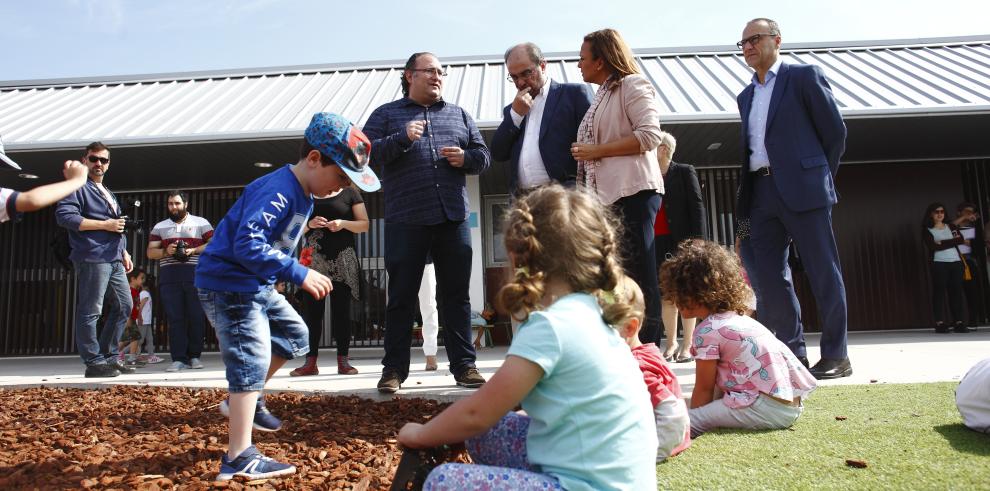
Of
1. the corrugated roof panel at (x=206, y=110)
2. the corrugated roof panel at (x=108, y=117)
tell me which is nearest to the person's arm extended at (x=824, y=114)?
the corrugated roof panel at (x=206, y=110)

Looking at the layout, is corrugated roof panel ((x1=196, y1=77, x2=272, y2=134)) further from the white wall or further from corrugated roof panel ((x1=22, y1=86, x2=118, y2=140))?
the white wall

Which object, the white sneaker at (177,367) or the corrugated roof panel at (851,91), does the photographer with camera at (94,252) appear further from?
the corrugated roof panel at (851,91)

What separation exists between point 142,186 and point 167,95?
1.61 m

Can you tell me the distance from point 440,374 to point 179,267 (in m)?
3.28

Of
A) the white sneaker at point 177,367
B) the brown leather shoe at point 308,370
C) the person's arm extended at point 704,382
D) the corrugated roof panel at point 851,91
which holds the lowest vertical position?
the white sneaker at point 177,367

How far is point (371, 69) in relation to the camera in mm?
11688

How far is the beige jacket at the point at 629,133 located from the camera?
11.8 ft

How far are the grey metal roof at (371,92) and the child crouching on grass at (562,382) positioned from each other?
5989 mm

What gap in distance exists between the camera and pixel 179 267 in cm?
648

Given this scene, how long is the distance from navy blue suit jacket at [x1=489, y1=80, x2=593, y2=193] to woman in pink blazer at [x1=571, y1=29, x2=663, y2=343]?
0.21 metres

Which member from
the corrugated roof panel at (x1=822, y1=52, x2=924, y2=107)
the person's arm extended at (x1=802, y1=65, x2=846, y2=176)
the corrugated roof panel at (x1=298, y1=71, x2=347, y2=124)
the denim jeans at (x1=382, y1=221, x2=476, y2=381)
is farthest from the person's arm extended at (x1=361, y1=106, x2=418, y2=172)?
the corrugated roof panel at (x1=822, y1=52, x2=924, y2=107)

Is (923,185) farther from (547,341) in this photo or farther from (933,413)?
(547,341)

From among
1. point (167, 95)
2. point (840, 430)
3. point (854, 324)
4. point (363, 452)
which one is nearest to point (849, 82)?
point (854, 324)

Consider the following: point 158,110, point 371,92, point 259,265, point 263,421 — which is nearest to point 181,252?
point 158,110
